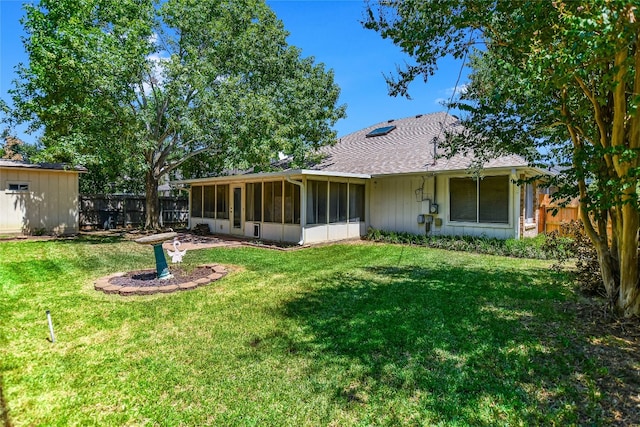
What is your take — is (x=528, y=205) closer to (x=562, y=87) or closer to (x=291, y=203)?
(x=291, y=203)

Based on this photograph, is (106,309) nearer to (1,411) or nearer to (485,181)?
(1,411)

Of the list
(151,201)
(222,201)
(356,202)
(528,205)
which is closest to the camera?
(528,205)

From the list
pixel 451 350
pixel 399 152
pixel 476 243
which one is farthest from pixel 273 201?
pixel 451 350

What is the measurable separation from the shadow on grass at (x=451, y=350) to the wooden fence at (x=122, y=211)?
49.1ft

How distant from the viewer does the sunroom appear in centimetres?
1144

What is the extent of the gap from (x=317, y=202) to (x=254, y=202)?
2.76m

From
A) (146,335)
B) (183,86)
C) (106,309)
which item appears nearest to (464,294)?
(146,335)

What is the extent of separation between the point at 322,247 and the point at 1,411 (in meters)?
8.58

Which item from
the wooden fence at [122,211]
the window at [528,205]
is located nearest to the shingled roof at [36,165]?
the wooden fence at [122,211]

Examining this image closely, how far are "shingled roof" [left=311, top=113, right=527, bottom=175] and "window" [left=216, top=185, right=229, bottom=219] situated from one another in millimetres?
3912

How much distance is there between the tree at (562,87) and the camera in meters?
3.02

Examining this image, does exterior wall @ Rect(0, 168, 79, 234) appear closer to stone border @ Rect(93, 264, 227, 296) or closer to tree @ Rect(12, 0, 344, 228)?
tree @ Rect(12, 0, 344, 228)

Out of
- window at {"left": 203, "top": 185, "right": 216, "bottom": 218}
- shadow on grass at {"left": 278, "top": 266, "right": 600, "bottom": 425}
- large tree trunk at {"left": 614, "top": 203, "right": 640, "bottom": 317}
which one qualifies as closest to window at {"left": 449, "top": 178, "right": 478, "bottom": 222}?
shadow on grass at {"left": 278, "top": 266, "right": 600, "bottom": 425}

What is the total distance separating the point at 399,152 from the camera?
13781 mm
